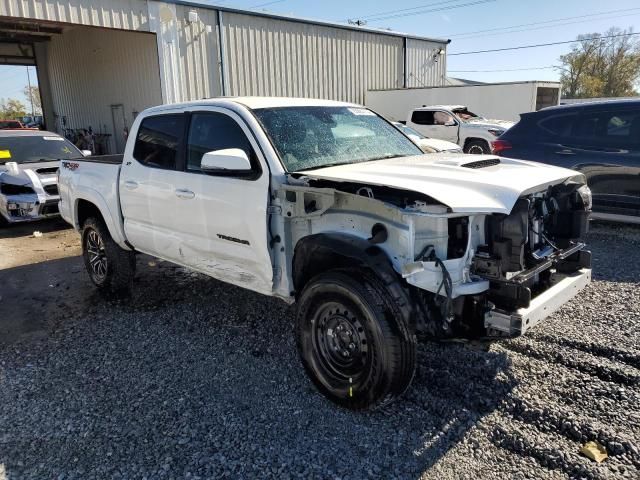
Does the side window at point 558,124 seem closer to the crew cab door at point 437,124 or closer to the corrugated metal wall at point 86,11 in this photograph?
the crew cab door at point 437,124

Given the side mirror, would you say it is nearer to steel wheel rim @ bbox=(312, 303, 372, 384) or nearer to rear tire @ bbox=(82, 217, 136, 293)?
steel wheel rim @ bbox=(312, 303, 372, 384)

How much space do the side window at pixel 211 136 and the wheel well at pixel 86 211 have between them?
197 cm

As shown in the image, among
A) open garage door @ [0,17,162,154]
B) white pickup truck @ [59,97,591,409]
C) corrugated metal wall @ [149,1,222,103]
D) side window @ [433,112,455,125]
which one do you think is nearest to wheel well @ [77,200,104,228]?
white pickup truck @ [59,97,591,409]

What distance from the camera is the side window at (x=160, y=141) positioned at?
4527 mm

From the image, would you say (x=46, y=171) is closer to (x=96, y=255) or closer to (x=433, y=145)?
(x=96, y=255)

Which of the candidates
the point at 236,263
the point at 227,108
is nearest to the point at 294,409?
the point at 236,263

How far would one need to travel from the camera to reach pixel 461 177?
10.4 ft

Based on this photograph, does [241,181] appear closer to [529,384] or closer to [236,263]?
[236,263]

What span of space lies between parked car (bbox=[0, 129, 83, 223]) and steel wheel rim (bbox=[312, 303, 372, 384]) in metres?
7.75

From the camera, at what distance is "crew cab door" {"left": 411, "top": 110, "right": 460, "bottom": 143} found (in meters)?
16.4

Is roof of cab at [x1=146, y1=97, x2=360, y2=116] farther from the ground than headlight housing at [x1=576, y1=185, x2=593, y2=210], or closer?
farther from the ground

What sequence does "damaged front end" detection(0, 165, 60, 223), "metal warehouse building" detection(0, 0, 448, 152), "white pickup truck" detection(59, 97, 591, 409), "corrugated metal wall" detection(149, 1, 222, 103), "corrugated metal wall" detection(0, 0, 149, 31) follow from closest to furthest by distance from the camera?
1. "white pickup truck" detection(59, 97, 591, 409)
2. "damaged front end" detection(0, 165, 60, 223)
3. "corrugated metal wall" detection(0, 0, 149, 31)
4. "metal warehouse building" detection(0, 0, 448, 152)
5. "corrugated metal wall" detection(149, 1, 222, 103)

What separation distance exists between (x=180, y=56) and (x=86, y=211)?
11441mm

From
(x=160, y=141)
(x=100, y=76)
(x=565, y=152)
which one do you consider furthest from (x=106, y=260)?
(x=100, y=76)
